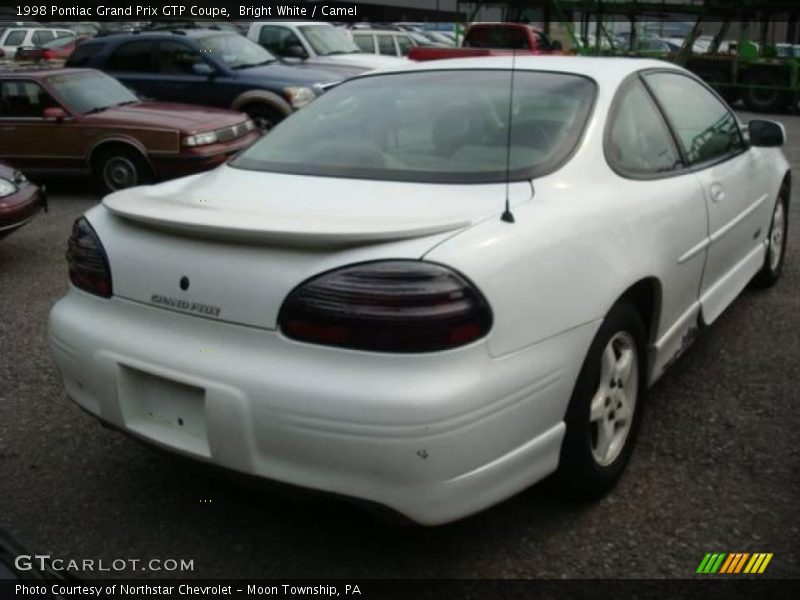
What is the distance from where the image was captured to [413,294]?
7.33ft

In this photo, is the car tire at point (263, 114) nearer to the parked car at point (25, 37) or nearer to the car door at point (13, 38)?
the parked car at point (25, 37)

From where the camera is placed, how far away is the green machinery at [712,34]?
62.1 feet

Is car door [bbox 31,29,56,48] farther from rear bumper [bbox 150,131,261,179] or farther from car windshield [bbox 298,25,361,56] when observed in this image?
rear bumper [bbox 150,131,261,179]

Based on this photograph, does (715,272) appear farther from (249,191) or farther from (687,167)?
(249,191)

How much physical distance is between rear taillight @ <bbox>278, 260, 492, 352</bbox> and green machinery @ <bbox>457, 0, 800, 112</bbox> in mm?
18669

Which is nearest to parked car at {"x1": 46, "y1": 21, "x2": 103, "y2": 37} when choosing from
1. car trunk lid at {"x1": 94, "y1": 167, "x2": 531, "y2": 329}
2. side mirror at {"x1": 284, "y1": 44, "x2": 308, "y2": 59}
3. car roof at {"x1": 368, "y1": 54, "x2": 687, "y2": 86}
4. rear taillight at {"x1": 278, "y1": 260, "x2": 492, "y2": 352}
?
side mirror at {"x1": 284, "y1": 44, "x2": 308, "y2": 59}

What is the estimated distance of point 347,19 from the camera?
133ft

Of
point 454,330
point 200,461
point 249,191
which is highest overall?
point 249,191

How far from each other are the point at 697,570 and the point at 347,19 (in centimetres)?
4049

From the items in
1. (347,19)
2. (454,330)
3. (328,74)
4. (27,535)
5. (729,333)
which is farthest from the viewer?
(347,19)

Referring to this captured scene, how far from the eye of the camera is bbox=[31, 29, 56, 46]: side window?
22994 millimetres

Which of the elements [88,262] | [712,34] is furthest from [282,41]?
[712,34]

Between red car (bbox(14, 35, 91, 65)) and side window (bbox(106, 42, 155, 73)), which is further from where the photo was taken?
red car (bbox(14, 35, 91, 65))

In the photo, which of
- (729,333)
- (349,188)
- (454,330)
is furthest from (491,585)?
(729,333)
